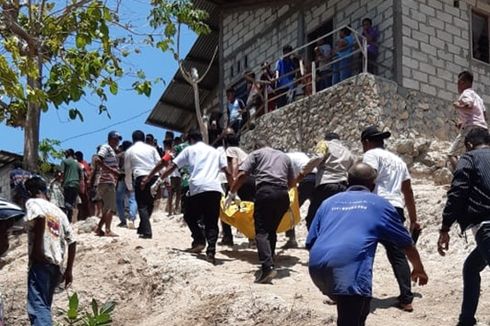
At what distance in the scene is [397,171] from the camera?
8.06m

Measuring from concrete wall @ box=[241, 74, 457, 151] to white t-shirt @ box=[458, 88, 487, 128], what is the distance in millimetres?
4009

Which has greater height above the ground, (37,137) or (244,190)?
(37,137)

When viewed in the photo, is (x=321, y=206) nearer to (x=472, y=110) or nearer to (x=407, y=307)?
(x=407, y=307)

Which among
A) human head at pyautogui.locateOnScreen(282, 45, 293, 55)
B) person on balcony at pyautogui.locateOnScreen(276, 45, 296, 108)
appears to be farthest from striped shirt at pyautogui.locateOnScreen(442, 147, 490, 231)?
human head at pyautogui.locateOnScreen(282, 45, 293, 55)

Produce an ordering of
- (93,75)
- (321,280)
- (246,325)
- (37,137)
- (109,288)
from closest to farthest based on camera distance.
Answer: (321,280) → (246,325) → (109,288) → (93,75) → (37,137)

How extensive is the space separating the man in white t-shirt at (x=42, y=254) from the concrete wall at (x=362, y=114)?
8651mm

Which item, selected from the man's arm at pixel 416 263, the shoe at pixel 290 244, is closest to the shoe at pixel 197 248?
the shoe at pixel 290 244

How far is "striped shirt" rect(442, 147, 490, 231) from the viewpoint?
642 cm

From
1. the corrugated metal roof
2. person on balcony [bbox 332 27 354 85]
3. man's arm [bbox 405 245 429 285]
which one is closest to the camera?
man's arm [bbox 405 245 429 285]

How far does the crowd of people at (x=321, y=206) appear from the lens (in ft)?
17.8

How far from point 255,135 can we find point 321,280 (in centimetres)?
1227

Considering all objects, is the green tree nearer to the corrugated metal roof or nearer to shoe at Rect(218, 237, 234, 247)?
shoe at Rect(218, 237, 234, 247)

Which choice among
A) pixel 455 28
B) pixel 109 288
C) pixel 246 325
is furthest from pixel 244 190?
pixel 455 28

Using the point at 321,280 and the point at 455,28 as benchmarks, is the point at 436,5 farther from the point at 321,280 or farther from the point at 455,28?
the point at 321,280
